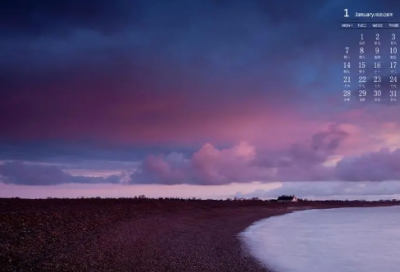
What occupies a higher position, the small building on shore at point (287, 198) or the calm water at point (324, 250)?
the small building on shore at point (287, 198)

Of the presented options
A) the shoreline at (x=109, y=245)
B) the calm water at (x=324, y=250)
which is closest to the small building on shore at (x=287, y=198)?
the calm water at (x=324, y=250)

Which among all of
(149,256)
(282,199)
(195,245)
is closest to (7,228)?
(149,256)

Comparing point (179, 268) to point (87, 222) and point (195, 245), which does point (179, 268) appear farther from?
point (87, 222)

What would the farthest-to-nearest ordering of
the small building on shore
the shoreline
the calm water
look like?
1. the small building on shore
2. the calm water
3. the shoreline

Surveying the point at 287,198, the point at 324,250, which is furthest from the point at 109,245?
the point at 287,198

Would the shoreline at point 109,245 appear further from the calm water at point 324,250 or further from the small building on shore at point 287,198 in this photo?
the small building on shore at point 287,198

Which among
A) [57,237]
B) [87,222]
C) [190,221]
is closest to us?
[57,237]

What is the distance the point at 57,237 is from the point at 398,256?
20.7 meters

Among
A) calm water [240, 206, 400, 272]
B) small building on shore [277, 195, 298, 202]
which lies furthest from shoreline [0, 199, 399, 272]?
small building on shore [277, 195, 298, 202]

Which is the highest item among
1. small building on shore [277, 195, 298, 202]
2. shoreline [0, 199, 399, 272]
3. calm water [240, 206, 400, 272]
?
small building on shore [277, 195, 298, 202]

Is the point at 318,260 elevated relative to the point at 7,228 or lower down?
lower down

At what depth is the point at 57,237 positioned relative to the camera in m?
22.8

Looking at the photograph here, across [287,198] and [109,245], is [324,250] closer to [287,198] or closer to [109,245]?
[109,245]

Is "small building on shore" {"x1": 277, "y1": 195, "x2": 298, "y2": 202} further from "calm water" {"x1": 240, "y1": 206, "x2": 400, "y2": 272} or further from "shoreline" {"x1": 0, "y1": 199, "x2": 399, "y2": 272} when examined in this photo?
"shoreline" {"x1": 0, "y1": 199, "x2": 399, "y2": 272}
